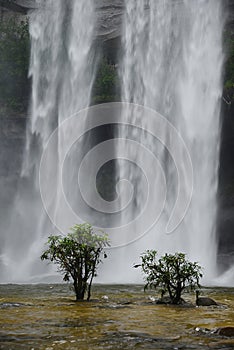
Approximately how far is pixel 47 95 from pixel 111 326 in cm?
2662

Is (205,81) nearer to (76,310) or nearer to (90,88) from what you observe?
(90,88)

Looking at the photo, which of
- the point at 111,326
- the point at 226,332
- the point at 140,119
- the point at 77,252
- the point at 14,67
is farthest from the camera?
the point at 14,67

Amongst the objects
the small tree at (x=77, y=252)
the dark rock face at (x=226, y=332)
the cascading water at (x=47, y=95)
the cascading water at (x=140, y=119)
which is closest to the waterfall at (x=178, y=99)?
the cascading water at (x=140, y=119)

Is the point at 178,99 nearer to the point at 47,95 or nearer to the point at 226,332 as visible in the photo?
the point at 47,95

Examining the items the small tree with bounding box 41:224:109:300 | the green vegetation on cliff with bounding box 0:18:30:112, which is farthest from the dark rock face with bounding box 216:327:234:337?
the green vegetation on cliff with bounding box 0:18:30:112

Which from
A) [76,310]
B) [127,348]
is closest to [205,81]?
[76,310]

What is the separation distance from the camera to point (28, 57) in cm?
3225

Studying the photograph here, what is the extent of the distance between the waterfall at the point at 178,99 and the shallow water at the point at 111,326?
46.1 ft

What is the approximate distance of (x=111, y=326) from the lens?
5.31m

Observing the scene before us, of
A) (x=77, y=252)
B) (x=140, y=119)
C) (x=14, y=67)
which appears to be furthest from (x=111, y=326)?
(x=14, y=67)

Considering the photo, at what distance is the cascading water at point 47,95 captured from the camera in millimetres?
26578

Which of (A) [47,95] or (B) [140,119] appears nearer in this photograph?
(B) [140,119]

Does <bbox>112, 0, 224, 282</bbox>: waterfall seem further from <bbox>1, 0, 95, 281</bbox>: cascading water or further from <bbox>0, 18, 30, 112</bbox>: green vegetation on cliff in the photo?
<bbox>0, 18, 30, 112</bbox>: green vegetation on cliff

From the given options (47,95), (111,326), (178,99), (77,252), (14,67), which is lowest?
(111,326)
